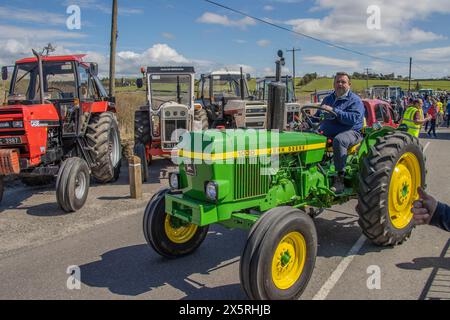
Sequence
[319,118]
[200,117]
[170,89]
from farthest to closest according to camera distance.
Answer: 1. [200,117]
2. [170,89]
3. [319,118]

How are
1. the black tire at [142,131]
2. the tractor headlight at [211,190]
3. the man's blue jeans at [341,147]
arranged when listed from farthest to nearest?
1. the black tire at [142,131]
2. the man's blue jeans at [341,147]
3. the tractor headlight at [211,190]

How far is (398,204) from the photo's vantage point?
5.08 meters

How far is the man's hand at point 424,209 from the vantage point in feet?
8.18

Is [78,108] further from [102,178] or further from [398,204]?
[398,204]

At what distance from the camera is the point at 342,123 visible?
5.14 meters

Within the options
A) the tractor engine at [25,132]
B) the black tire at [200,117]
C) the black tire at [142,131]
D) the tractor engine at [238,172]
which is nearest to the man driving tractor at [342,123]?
the tractor engine at [238,172]

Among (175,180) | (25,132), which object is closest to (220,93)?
(25,132)

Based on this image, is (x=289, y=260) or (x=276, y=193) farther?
(x=276, y=193)

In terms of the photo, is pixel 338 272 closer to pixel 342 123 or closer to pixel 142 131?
pixel 342 123

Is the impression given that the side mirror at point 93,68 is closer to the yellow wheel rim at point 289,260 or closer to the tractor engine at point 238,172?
the tractor engine at point 238,172

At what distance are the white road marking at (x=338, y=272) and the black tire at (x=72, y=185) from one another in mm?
4250

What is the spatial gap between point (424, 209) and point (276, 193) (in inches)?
76.9

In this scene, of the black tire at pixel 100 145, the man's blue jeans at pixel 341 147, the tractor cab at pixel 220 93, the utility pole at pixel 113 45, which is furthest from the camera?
the utility pole at pixel 113 45
